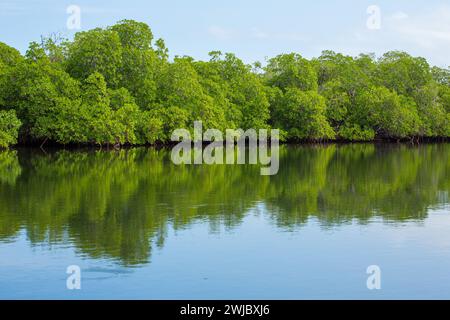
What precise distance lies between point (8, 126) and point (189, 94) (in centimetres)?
1872

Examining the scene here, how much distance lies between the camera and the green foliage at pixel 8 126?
47.1m

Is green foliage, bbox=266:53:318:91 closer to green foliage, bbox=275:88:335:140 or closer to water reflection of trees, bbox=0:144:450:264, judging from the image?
green foliage, bbox=275:88:335:140

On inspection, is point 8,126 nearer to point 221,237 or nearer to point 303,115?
point 303,115

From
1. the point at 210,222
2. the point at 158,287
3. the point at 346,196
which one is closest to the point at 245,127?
the point at 346,196

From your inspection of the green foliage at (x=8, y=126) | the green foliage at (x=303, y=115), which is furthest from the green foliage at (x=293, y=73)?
the green foliage at (x=8, y=126)

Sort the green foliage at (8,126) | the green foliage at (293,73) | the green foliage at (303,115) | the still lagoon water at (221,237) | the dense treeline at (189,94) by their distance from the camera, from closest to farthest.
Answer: the still lagoon water at (221,237)
the green foliage at (8,126)
the dense treeline at (189,94)
the green foliage at (303,115)
the green foliage at (293,73)

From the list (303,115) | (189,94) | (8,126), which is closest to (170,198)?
(8,126)

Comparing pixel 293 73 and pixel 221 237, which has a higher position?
pixel 293 73

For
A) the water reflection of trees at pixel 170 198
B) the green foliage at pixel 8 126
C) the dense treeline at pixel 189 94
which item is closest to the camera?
the water reflection of trees at pixel 170 198

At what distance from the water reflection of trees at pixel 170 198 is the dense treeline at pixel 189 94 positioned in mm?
18147

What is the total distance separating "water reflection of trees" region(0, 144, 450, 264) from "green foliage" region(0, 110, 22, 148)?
43.0ft

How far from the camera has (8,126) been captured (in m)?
48.4

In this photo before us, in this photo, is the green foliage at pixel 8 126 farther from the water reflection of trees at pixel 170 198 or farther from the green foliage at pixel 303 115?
the green foliage at pixel 303 115

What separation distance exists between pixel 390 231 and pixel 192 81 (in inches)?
1890
